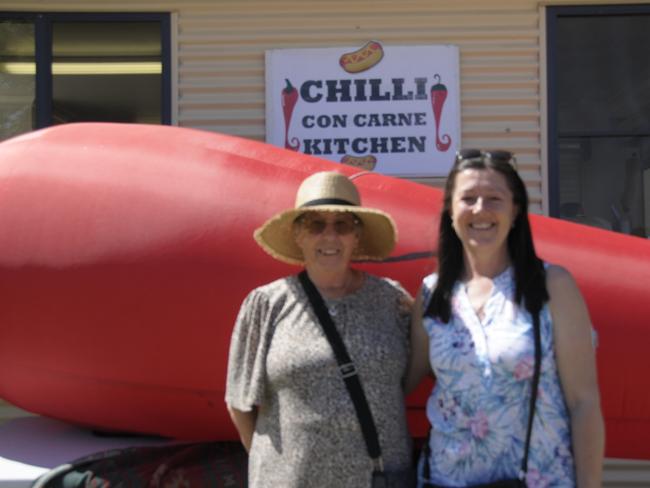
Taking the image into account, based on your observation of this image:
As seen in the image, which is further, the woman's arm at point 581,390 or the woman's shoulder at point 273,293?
the woman's shoulder at point 273,293

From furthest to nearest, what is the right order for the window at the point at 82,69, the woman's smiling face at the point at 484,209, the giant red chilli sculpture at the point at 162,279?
the window at the point at 82,69, the giant red chilli sculpture at the point at 162,279, the woman's smiling face at the point at 484,209

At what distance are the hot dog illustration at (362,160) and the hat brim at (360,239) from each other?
2.46 m

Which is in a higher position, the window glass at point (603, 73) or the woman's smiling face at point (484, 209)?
the window glass at point (603, 73)

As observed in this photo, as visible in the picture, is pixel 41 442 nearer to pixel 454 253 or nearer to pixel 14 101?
pixel 454 253

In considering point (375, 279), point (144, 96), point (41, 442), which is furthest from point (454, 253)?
point (144, 96)

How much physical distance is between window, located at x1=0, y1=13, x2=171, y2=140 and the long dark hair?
3.22 meters

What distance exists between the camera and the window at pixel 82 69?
16.4 feet

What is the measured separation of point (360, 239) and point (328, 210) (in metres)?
0.28

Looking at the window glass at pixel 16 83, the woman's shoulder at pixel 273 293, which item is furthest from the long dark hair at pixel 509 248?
the window glass at pixel 16 83

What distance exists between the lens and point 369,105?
496cm

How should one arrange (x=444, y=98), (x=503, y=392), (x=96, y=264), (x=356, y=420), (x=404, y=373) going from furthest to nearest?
(x=444, y=98)
(x=96, y=264)
(x=404, y=373)
(x=356, y=420)
(x=503, y=392)

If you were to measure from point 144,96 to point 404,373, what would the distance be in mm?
3528

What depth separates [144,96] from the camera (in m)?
5.18

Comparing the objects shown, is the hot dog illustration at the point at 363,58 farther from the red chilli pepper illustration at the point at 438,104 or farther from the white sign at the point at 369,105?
the red chilli pepper illustration at the point at 438,104
